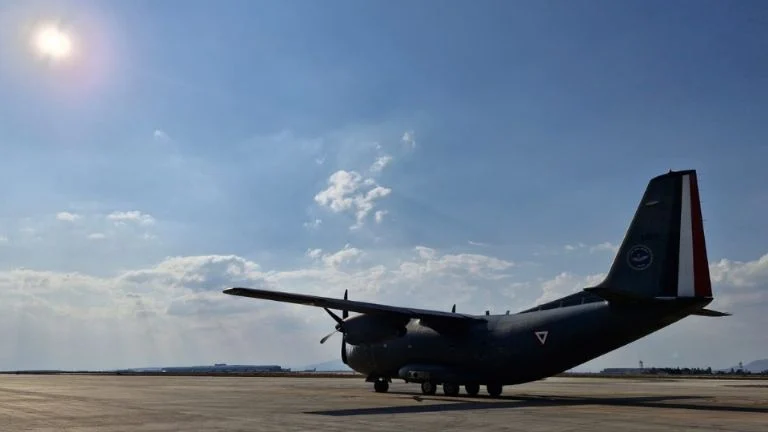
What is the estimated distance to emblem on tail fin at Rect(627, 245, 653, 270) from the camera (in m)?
23.5

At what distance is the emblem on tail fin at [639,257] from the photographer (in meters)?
23.5

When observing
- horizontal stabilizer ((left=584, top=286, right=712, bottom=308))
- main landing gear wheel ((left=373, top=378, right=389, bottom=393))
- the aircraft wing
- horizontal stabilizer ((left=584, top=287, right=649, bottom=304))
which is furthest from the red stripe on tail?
main landing gear wheel ((left=373, top=378, right=389, bottom=393))

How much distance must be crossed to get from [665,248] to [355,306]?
41.2 ft

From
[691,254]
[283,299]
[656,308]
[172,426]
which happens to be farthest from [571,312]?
[172,426]

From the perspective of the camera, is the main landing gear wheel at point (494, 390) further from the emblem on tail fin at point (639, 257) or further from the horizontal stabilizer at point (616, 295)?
the emblem on tail fin at point (639, 257)

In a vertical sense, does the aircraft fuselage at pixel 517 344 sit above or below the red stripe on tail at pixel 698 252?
below

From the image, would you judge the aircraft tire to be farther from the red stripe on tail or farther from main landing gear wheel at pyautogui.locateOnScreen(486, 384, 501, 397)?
the red stripe on tail

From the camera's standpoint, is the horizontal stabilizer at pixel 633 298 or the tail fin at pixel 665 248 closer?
the horizontal stabilizer at pixel 633 298

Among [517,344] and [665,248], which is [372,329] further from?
[665,248]

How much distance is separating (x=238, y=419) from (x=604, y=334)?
46.0ft

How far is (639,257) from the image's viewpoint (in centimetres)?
2370

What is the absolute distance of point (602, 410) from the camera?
20.7 metres

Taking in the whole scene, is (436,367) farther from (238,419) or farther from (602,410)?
(238,419)

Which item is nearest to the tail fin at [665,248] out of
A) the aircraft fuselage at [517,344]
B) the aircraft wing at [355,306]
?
the aircraft fuselage at [517,344]
